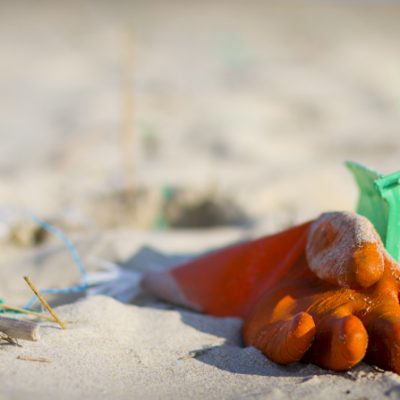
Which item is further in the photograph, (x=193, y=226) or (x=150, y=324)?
(x=193, y=226)

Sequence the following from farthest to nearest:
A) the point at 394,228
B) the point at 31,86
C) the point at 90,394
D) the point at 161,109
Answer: the point at 31,86 → the point at 161,109 → the point at 394,228 → the point at 90,394

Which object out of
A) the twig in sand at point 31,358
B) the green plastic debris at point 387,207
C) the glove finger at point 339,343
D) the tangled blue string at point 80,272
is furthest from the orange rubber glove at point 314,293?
the twig in sand at point 31,358

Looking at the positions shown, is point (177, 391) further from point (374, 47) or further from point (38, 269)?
point (374, 47)

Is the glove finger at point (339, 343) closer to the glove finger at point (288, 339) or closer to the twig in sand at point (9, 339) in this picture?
the glove finger at point (288, 339)

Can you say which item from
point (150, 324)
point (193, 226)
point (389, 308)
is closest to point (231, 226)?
point (193, 226)

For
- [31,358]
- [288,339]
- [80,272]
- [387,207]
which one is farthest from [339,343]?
[80,272]
